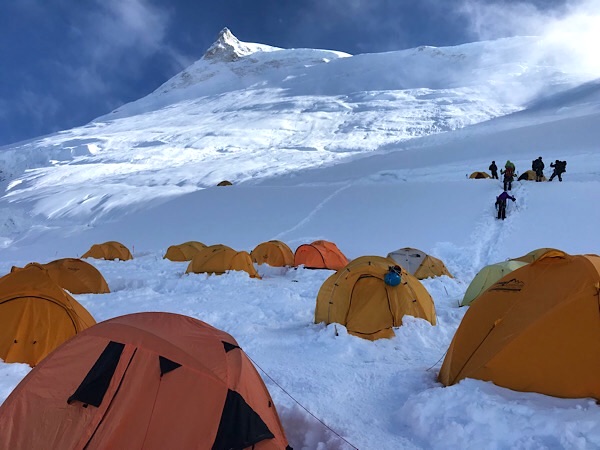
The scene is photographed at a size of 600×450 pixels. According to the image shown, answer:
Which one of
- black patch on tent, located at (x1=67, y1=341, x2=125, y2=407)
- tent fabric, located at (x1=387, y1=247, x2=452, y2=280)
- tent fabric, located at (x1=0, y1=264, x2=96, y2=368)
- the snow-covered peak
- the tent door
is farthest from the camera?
the snow-covered peak

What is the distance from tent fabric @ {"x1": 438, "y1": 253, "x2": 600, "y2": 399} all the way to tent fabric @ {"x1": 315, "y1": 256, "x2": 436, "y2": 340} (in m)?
2.36

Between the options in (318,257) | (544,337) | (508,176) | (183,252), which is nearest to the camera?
(544,337)

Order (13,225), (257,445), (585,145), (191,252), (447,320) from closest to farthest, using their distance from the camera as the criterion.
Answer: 1. (257,445)
2. (447,320)
3. (191,252)
4. (585,145)
5. (13,225)

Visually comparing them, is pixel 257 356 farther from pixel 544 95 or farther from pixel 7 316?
pixel 544 95

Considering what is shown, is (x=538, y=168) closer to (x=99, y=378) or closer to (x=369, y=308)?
(x=369, y=308)

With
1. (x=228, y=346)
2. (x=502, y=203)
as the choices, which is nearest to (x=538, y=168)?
(x=502, y=203)

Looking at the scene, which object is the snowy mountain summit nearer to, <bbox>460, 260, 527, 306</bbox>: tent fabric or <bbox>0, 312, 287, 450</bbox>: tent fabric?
<bbox>460, 260, 527, 306</bbox>: tent fabric

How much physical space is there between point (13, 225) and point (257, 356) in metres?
40.4

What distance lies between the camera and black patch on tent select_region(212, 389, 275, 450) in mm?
3375

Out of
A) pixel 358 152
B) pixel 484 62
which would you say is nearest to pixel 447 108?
pixel 358 152

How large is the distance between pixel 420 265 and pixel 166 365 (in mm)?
10921

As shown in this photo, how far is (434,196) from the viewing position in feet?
76.3

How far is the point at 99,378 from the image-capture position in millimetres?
3510

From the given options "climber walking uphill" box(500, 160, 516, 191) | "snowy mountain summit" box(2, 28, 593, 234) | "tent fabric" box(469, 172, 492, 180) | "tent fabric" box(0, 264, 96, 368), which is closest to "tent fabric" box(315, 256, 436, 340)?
"tent fabric" box(0, 264, 96, 368)
